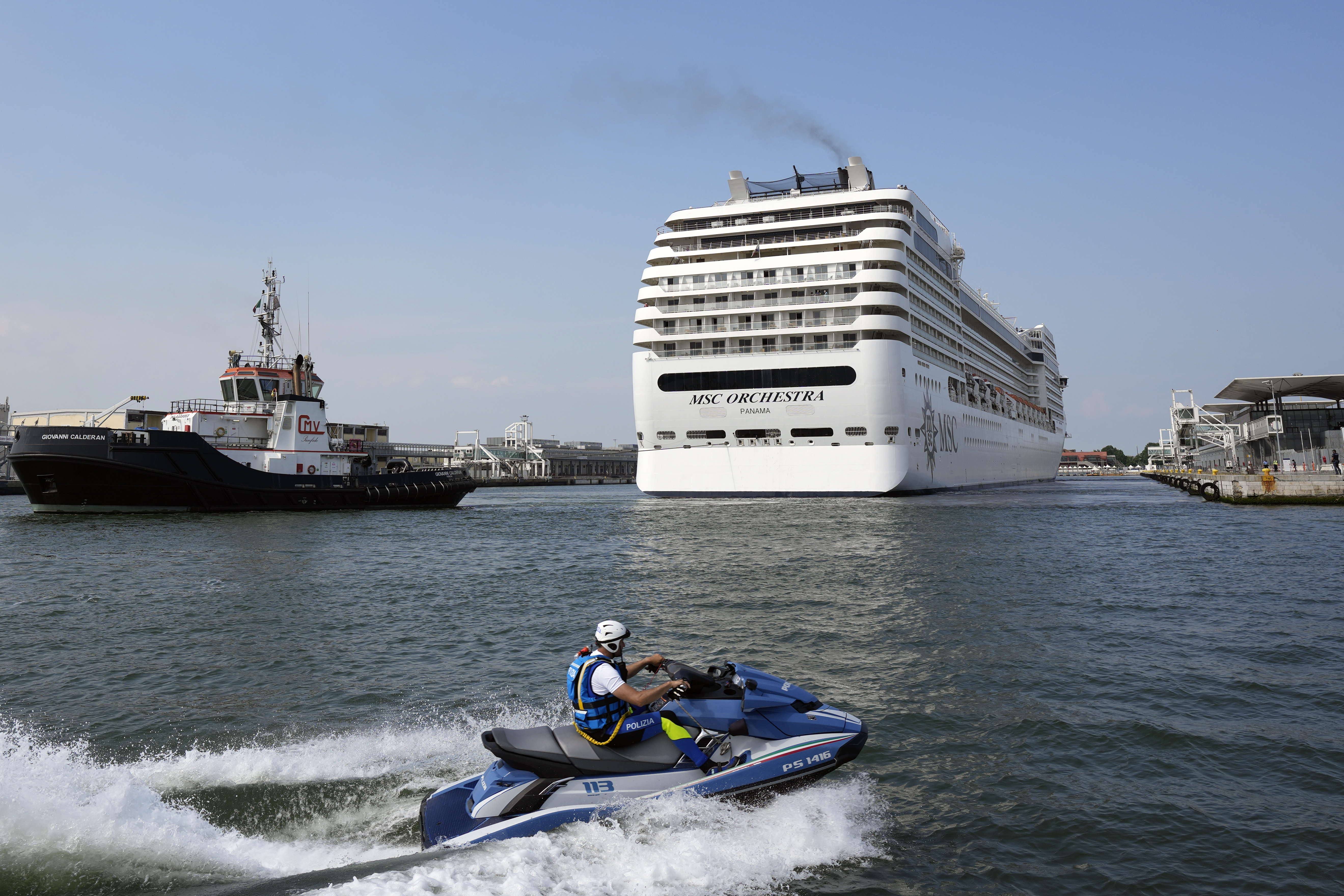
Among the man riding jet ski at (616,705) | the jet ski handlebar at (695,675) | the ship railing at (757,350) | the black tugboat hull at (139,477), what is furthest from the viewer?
the ship railing at (757,350)

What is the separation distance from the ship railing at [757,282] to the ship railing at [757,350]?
366 centimetres

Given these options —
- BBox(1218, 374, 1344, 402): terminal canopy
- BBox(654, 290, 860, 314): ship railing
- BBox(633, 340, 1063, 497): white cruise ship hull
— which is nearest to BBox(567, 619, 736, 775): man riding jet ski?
BBox(633, 340, 1063, 497): white cruise ship hull

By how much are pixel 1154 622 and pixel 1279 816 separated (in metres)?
7.68

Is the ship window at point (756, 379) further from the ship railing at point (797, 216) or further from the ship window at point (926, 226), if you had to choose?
the ship window at point (926, 226)

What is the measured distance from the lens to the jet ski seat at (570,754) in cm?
601

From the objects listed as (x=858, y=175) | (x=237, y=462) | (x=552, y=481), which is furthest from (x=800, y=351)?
(x=552, y=481)

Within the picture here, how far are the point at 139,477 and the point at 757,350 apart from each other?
31763 millimetres

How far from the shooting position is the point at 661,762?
20.3 ft

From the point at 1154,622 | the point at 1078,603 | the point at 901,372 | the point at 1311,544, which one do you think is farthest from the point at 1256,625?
the point at 901,372

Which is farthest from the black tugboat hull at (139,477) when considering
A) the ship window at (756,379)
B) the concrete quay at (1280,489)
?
the concrete quay at (1280,489)

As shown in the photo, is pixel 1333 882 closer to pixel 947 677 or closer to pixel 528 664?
pixel 947 677

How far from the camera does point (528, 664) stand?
11.5 m

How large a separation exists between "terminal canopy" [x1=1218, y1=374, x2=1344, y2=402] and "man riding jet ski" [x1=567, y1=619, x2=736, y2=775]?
240ft

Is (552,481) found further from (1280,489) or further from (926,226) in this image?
(1280,489)
